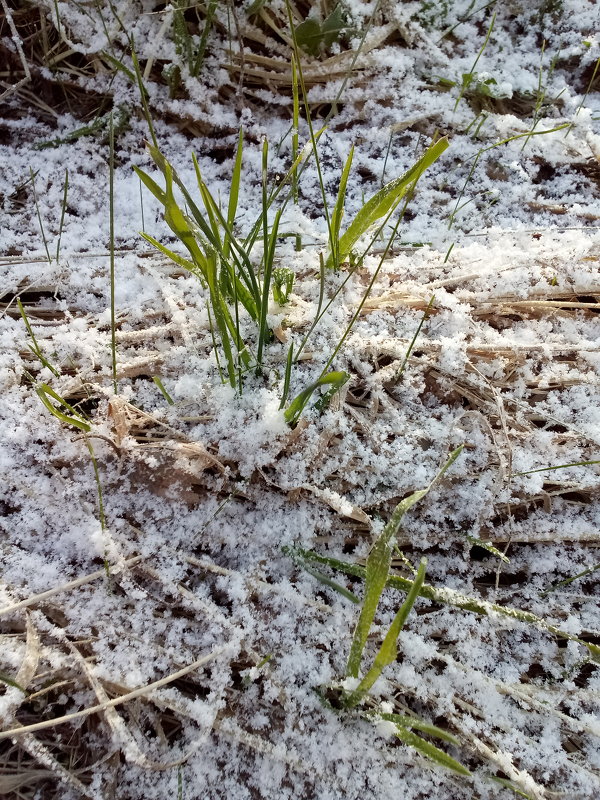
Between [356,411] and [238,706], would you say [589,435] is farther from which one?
[238,706]

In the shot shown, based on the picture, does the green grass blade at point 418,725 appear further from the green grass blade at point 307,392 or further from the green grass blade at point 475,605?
the green grass blade at point 307,392

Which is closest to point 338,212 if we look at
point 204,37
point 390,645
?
point 390,645

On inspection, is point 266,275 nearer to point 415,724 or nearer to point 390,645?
point 390,645

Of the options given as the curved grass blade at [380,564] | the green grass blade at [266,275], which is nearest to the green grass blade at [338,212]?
the green grass blade at [266,275]

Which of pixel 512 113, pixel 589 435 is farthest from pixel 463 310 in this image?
pixel 512 113

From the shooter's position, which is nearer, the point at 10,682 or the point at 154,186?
the point at 10,682

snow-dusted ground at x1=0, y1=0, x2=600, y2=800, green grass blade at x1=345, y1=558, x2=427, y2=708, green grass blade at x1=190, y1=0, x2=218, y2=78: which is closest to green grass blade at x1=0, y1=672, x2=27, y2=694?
snow-dusted ground at x1=0, y1=0, x2=600, y2=800
